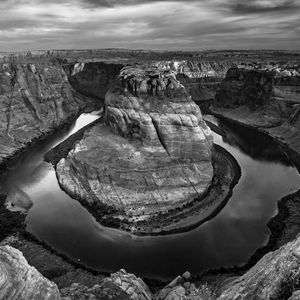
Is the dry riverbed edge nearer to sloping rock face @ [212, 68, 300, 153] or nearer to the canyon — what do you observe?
the canyon

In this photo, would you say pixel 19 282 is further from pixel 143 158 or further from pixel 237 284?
pixel 143 158

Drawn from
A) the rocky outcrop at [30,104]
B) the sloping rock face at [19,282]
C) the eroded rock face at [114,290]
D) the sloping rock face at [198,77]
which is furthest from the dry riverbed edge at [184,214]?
the sloping rock face at [198,77]

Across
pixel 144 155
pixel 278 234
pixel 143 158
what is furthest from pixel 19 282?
pixel 144 155

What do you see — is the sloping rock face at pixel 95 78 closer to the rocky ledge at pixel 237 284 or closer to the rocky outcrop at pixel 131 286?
the rocky outcrop at pixel 131 286

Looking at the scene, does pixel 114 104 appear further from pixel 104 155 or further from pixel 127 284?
Answer: pixel 127 284

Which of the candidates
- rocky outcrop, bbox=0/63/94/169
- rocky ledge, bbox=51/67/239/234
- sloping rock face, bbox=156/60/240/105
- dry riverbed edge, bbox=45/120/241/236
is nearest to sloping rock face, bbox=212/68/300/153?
sloping rock face, bbox=156/60/240/105

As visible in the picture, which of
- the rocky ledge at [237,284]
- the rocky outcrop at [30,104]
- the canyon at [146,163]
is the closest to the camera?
the rocky ledge at [237,284]
